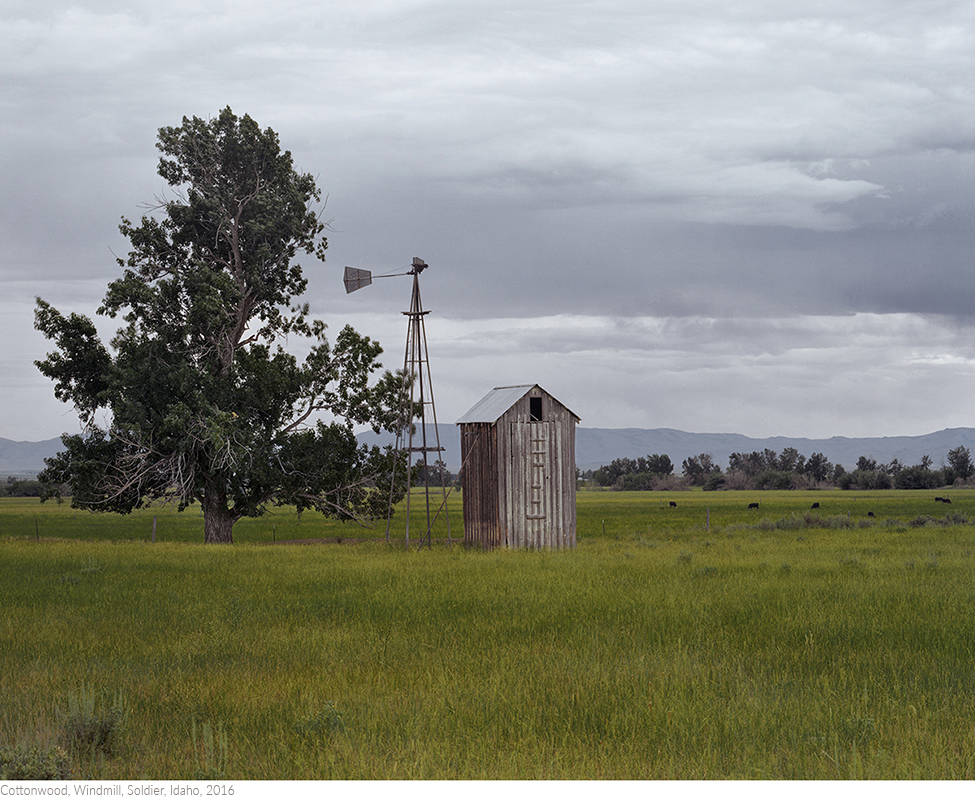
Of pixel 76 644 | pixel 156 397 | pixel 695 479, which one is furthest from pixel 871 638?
pixel 695 479

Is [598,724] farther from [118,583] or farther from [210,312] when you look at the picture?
[210,312]

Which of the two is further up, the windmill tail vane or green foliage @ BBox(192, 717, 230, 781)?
the windmill tail vane

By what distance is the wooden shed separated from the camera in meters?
32.8

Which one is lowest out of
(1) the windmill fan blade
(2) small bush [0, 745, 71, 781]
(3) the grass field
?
(3) the grass field

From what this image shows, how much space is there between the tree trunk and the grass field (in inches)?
603

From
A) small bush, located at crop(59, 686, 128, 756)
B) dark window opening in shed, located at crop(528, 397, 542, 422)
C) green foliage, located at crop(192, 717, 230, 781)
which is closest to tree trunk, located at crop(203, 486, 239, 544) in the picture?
dark window opening in shed, located at crop(528, 397, 542, 422)

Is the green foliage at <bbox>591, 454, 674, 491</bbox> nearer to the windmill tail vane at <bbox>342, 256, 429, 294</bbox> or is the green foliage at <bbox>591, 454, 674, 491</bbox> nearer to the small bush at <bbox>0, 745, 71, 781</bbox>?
the windmill tail vane at <bbox>342, 256, 429, 294</bbox>

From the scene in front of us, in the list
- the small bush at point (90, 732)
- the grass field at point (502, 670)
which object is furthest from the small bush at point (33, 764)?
the small bush at point (90, 732)

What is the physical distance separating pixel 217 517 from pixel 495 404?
1458 centimetres

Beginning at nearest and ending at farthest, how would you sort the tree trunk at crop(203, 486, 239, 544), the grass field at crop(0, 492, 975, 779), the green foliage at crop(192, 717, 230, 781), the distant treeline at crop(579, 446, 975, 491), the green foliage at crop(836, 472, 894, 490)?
1. the green foliage at crop(192, 717, 230, 781)
2. the grass field at crop(0, 492, 975, 779)
3. the tree trunk at crop(203, 486, 239, 544)
4. the green foliage at crop(836, 472, 894, 490)
5. the distant treeline at crop(579, 446, 975, 491)

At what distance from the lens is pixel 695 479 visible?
18075cm

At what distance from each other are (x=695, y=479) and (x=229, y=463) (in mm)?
154846

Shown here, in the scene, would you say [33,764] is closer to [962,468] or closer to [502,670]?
[502,670]

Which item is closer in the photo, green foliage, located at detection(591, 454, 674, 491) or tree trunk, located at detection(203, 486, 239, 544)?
tree trunk, located at detection(203, 486, 239, 544)
